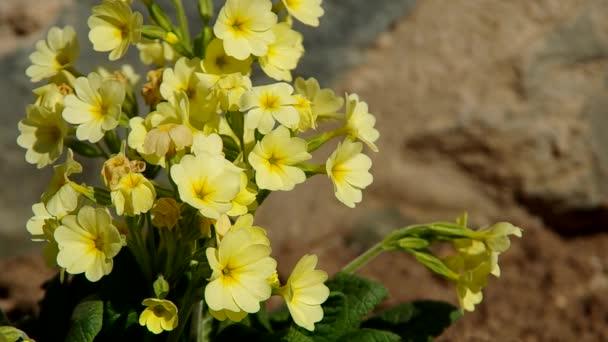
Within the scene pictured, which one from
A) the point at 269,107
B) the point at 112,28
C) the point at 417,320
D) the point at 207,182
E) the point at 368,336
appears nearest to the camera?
the point at 207,182

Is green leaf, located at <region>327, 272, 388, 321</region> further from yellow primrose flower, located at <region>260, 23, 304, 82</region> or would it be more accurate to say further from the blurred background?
the blurred background

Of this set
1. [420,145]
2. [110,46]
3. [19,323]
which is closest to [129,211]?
[110,46]

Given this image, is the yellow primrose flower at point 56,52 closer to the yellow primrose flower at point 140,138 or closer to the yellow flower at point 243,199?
the yellow primrose flower at point 140,138

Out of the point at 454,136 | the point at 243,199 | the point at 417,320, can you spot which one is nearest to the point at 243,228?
the point at 243,199

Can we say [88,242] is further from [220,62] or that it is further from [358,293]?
[358,293]

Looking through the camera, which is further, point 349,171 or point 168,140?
point 349,171

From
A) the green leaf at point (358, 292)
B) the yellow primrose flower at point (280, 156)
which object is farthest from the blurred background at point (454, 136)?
the yellow primrose flower at point (280, 156)

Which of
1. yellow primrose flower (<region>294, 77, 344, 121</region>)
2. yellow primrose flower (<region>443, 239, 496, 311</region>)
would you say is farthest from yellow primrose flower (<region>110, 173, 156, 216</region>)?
yellow primrose flower (<region>443, 239, 496, 311</region>)
